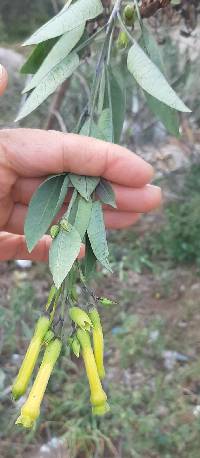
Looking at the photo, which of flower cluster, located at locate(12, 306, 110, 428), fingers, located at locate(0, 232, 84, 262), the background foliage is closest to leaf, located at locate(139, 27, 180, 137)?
flower cluster, located at locate(12, 306, 110, 428)

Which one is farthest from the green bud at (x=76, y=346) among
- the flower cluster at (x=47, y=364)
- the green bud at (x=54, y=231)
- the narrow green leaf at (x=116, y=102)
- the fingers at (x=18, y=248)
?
the fingers at (x=18, y=248)

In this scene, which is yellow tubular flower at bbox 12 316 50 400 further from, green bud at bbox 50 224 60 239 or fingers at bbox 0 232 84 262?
fingers at bbox 0 232 84 262

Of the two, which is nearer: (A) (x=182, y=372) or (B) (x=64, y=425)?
(B) (x=64, y=425)

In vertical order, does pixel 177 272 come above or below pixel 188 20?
below

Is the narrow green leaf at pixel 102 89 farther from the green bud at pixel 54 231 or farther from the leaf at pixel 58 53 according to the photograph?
the green bud at pixel 54 231

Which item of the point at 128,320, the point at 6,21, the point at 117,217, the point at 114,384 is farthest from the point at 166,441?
the point at 6,21

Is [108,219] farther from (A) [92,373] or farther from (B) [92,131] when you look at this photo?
(A) [92,373]

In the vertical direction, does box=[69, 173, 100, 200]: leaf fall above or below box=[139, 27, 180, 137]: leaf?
below

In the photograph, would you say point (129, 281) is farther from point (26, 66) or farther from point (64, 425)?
point (26, 66)
